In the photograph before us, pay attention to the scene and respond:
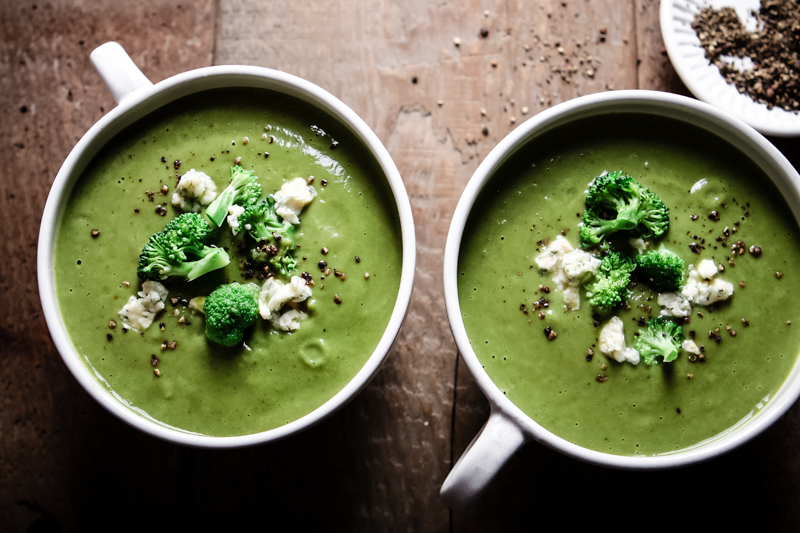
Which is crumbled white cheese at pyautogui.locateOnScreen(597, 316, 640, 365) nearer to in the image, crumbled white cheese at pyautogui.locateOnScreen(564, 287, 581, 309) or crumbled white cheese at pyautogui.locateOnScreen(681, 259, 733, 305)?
crumbled white cheese at pyautogui.locateOnScreen(564, 287, 581, 309)

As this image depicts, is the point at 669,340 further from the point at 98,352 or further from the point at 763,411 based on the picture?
the point at 98,352

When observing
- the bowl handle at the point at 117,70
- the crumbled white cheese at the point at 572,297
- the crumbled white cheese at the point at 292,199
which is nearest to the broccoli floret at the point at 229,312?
the crumbled white cheese at the point at 292,199

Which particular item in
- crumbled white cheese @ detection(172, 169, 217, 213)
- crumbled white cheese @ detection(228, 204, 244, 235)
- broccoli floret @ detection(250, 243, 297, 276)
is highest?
crumbled white cheese @ detection(172, 169, 217, 213)

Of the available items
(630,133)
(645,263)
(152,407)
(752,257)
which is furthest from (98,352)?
(752,257)

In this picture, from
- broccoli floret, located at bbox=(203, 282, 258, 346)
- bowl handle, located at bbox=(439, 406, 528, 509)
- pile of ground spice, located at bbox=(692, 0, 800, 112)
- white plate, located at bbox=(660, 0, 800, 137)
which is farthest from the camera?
pile of ground spice, located at bbox=(692, 0, 800, 112)

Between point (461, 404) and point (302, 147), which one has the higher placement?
point (302, 147)

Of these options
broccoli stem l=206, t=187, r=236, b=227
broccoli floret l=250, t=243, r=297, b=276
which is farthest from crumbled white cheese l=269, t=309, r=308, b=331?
broccoli stem l=206, t=187, r=236, b=227
